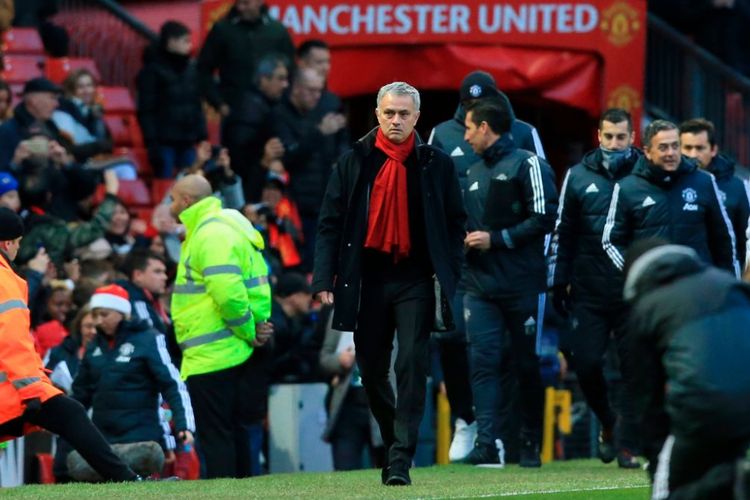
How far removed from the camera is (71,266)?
16609 millimetres

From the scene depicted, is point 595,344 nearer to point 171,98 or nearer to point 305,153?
point 305,153

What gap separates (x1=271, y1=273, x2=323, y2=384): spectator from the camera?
1750 cm

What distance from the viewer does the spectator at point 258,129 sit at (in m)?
20.0

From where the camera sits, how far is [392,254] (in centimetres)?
1158

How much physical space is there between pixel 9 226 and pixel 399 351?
7.70 ft

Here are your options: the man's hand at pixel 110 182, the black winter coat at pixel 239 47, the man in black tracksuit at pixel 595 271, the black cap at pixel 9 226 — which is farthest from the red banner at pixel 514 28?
the black cap at pixel 9 226

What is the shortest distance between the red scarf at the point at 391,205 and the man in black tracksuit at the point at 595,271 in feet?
7.69

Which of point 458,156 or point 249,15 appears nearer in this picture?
point 458,156

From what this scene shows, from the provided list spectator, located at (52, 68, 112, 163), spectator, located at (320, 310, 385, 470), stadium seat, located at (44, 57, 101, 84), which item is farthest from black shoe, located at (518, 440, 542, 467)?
stadium seat, located at (44, 57, 101, 84)

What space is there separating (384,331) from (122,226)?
6.71 metres

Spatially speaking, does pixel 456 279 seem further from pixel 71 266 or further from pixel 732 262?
pixel 71 266

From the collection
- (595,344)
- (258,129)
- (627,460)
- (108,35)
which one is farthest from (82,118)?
(627,460)

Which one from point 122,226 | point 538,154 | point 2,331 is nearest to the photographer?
point 2,331

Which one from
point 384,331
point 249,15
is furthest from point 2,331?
point 249,15
